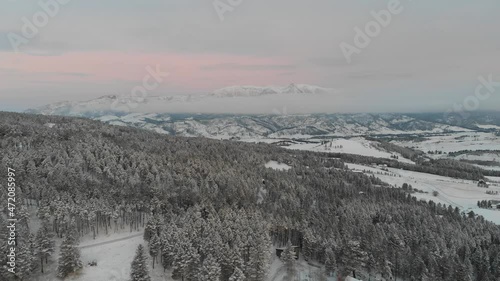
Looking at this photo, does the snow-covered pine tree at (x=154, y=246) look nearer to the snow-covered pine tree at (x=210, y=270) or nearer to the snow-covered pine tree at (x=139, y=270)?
the snow-covered pine tree at (x=139, y=270)

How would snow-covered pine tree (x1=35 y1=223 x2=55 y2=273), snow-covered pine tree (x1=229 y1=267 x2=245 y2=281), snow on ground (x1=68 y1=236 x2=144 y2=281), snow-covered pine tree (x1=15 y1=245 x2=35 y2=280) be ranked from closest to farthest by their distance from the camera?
snow-covered pine tree (x1=15 y1=245 x2=35 y2=280), snow-covered pine tree (x1=229 y1=267 x2=245 y2=281), snow-covered pine tree (x1=35 y1=223 x2=55 y2=273), snow on ground (x1=68 y1=236 x2=144 y2=281)

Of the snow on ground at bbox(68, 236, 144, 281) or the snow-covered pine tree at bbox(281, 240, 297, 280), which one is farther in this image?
the snow-covered pine tree at bbox(281, 240, 297, 280)

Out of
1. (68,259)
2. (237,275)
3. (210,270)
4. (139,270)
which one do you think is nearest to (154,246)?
(139,270)

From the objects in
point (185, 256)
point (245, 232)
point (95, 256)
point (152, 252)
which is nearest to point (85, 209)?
point (95, 256)

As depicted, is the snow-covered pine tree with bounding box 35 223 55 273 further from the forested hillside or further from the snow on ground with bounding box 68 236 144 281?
the snow on ground with bounding box 68 236 144 281

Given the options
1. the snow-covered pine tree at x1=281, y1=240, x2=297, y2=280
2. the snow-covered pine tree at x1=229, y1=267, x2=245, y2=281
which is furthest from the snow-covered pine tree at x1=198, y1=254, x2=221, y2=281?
the snow-covered pine tree at x1=281, y1=240, x2=297, y2=280

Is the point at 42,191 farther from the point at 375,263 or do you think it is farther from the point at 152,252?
the point at 375,263
